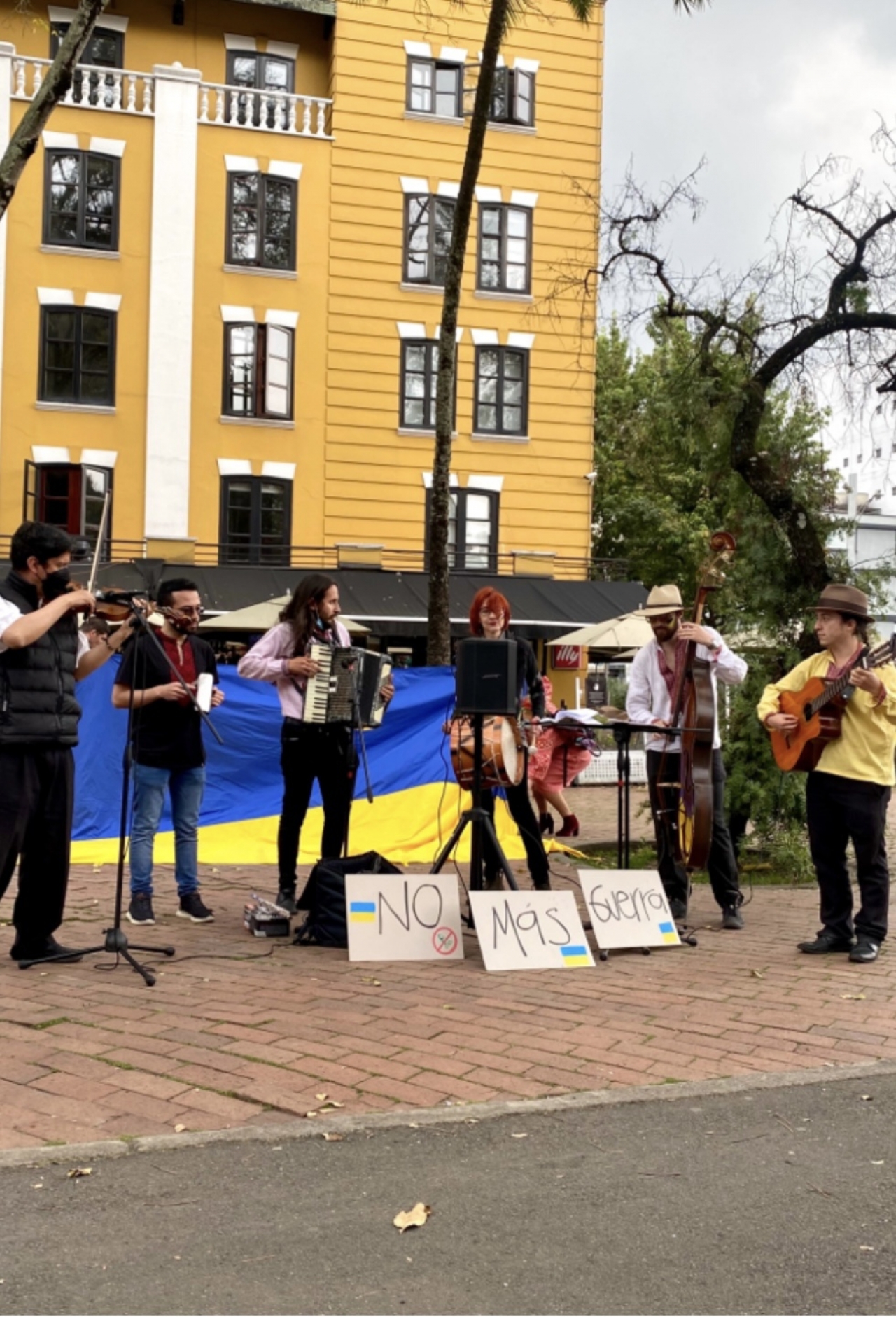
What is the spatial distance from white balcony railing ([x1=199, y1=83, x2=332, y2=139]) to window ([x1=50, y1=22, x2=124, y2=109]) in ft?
5.93

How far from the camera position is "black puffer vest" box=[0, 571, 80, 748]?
6.69 m

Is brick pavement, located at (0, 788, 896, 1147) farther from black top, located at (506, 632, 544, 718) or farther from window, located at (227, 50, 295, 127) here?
window, located at (227, 50, 295, 127)

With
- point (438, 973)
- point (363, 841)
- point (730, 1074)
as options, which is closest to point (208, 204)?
point (363, 841)

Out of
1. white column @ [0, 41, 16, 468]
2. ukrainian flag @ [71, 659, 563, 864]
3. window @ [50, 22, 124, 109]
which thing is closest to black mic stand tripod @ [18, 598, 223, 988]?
ukrainian flag @ [71, 659, 563, 864]

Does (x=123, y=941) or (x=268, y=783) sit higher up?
(x=123, y=941)

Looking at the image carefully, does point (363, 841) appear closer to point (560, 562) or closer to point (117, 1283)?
point (117, 1283)

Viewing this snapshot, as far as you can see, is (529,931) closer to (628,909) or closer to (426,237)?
(628,909)

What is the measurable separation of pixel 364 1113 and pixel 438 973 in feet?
7.73

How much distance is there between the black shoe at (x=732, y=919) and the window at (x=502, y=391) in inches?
816

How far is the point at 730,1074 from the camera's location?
541 centimetres

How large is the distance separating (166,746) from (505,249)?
22.4 m

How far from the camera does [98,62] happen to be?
91.4 feet

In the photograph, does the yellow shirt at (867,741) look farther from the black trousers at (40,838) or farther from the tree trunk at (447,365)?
the tree trunk at (447,365)

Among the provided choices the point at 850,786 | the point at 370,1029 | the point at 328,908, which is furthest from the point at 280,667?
the point at 850,786
